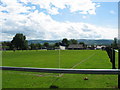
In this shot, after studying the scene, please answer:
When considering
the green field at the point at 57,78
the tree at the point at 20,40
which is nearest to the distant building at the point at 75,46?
the tree at the point at 20,40

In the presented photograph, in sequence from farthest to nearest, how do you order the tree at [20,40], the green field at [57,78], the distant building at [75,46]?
1. the distant building at [75,46]
2. the tree at [20,40]
3. the green field at [57,78]

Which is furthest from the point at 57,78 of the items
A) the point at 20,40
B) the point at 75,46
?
the point at 75,46

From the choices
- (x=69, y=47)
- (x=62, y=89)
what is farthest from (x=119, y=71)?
(x=69, y=47)

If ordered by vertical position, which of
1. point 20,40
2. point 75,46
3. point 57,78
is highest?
point 20,40

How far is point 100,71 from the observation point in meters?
2.59

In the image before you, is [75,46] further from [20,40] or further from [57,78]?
[57,78]

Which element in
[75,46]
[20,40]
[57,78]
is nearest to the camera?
[57,78]

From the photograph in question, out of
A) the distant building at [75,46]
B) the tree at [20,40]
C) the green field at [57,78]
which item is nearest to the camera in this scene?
the green field at [57,78]

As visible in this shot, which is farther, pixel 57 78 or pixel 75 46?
pixel 75 46

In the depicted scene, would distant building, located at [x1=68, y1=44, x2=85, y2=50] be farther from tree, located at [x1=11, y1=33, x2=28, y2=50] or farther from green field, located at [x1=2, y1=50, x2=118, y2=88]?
green field, located at [x1=2, y1=50, x2=118, y2=88]

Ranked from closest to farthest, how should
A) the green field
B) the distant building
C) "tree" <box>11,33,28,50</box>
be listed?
1. the green field
2. "tree" <box>11,33,28,50</box>
3. the distant building

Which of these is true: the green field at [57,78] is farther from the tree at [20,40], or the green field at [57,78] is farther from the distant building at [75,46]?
the distant building at [75,46]

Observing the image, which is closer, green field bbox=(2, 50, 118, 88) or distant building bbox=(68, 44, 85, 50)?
green field bbox=(2, 50, 118, 88)

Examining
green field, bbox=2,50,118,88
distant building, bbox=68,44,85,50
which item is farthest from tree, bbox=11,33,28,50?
distant building, bbox=68,44,85,50
